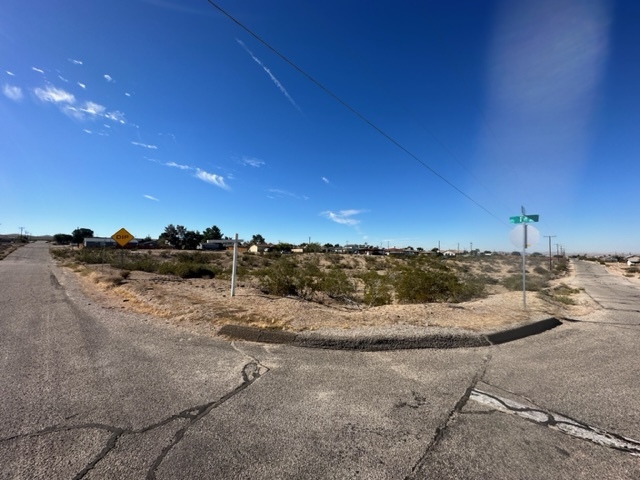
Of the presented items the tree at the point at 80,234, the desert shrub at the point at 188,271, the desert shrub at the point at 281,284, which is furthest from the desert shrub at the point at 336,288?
the tree at the point at 80,234

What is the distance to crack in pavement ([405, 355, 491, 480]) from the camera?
249 centimetres

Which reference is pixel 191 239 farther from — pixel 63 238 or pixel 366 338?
pixel 366 338

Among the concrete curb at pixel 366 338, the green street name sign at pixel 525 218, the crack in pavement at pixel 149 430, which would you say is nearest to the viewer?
the crack in pavement at pixel 149 430

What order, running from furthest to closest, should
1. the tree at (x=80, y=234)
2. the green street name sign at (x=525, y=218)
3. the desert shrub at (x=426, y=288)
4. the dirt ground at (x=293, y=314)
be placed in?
1. the tree at (x=80, y=234)
2. the desert shrub at (x=426, y=288)
3. the green street name sign at (x=525, y=218)
4. the dirt ground at (x=293, y=314)

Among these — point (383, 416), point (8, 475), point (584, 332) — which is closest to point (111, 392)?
point (8, 475)

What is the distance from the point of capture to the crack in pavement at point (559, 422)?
9.43ft

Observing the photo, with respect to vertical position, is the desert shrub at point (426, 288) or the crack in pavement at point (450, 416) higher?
the desert shrub at point (426, 288)

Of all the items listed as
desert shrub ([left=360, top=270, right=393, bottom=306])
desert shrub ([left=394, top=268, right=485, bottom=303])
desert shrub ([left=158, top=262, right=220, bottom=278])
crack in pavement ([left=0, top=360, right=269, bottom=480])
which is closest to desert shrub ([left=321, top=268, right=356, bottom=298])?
desert shrub ([left=360, top=270, right=393, bottom=306])

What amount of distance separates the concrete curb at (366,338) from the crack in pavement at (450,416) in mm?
952

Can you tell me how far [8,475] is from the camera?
7.59 feet

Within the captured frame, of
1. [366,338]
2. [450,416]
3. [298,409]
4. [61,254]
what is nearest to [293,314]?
[366,338]

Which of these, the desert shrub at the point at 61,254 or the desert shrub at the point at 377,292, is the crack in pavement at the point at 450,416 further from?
the desert shrub at the point at 61,254

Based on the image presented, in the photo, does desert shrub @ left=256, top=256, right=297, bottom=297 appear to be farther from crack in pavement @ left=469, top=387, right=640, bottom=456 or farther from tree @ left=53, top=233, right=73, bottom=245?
tree @ left=53, top=233, right=73, bottom=245

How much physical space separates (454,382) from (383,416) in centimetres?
151
